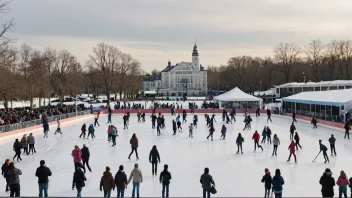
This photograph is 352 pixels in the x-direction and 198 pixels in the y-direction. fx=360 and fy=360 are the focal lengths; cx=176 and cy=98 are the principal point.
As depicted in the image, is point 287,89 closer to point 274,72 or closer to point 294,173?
point 274,72

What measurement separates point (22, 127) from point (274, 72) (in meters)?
78.7

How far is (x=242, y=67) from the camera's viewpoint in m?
100

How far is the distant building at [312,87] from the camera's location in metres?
45.5

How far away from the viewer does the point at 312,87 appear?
5259 cm

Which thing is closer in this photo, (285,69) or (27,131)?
(27,131)

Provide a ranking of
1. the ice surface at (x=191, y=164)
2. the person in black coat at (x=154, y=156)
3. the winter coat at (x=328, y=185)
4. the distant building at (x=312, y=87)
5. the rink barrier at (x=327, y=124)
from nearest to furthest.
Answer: the winter coat at (x=328, y=185) < the ice surface at (x=191, y=164) < the person in black coat at (x=154, y=156) < the rink barrier at (x=327, y=124) < the distant building at (x=312, y=87)

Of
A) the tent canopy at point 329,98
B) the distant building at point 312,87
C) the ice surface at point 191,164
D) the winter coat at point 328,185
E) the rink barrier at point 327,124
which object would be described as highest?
the distant building at point 312,87

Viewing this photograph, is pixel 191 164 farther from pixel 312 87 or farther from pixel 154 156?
pixel 312 87

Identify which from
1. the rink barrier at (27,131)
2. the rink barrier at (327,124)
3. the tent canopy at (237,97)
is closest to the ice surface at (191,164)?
the rink barrier at (27,131)

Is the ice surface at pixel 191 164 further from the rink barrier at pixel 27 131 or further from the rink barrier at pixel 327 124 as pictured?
the rink barrier at pixel 327 124

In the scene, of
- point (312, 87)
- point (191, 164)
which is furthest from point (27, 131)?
point (312, 87)

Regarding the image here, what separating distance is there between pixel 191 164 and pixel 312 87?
43809mm

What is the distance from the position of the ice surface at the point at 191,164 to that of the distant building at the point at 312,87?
26.5 metres

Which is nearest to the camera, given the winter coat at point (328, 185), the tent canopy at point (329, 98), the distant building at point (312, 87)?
the winter coat at point (328, 185)
